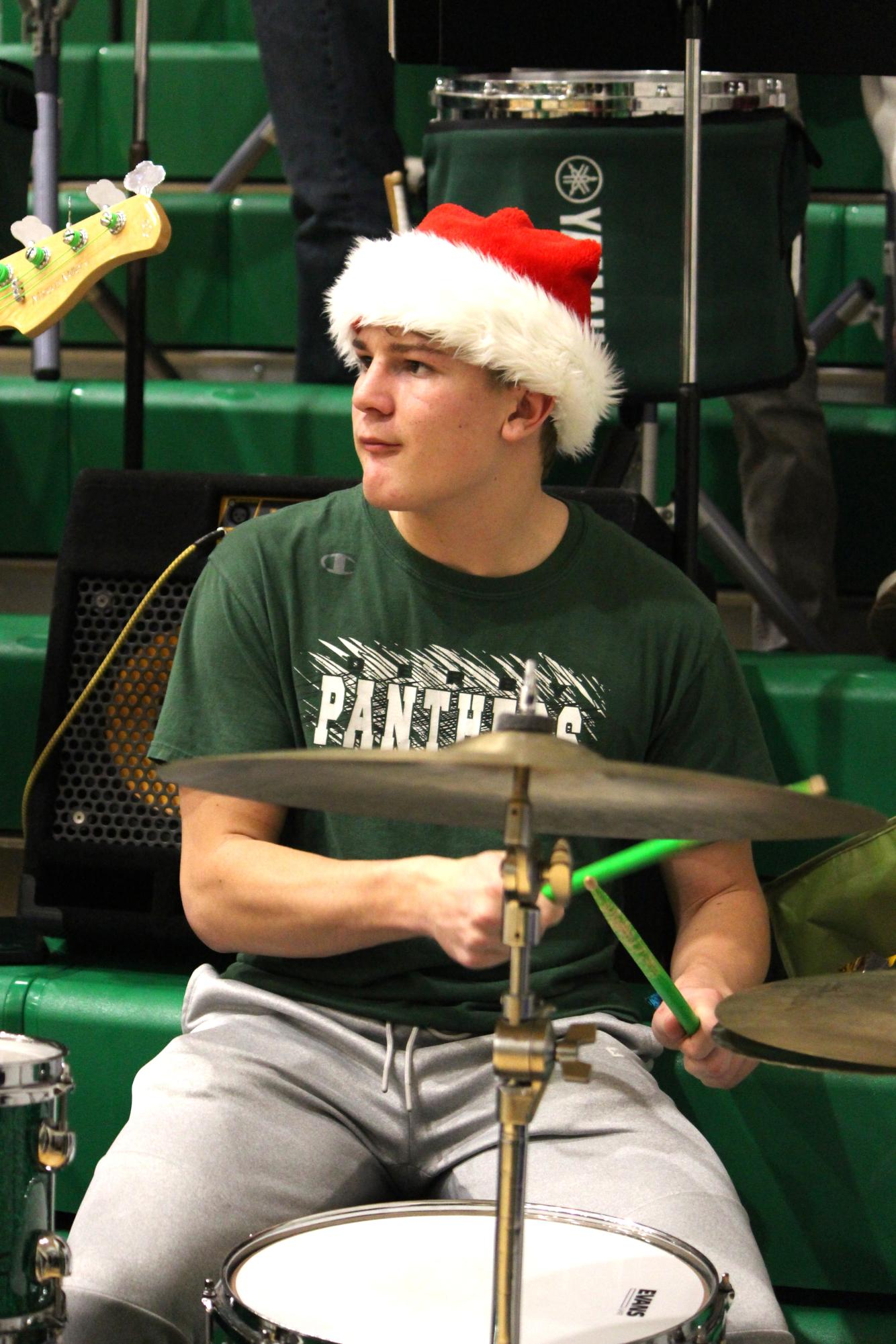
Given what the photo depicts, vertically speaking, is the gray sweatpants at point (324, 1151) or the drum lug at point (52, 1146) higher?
the drum lug at point (52, 1146)

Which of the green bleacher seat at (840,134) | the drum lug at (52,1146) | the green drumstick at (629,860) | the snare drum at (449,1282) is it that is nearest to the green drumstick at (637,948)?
the green drumstick at (629,860)

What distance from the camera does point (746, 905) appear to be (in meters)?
1.63

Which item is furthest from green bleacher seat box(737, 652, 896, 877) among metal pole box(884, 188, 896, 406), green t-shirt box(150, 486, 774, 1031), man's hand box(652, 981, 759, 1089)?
metal pole box(884, 188, 896, 406)

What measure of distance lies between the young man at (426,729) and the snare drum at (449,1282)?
182 millimetres

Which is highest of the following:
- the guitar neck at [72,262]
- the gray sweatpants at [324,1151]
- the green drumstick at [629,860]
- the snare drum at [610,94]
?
the snare drum at [610,94]

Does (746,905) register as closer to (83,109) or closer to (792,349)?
(792,349)

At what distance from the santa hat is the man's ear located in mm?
15

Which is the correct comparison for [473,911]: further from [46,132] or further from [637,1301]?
[46,132]

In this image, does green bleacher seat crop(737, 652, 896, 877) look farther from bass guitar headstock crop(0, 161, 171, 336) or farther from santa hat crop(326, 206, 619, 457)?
bass guitar headstock crop(0, 161, 171, 336)

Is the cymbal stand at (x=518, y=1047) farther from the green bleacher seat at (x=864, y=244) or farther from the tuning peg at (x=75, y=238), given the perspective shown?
the green bleacher seat at (x=864, y=244)

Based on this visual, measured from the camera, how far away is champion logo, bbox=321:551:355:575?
168 cm

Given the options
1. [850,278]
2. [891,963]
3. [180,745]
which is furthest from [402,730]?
[850,278]

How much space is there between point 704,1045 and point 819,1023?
0.20 meters

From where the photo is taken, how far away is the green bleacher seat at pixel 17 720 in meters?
2.18
